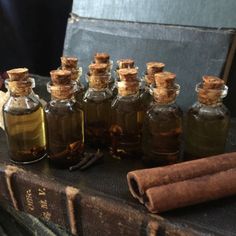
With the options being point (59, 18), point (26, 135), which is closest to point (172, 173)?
point (26, 135)

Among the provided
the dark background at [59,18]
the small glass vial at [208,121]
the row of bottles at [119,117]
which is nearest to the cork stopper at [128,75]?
the row of bottles at [119,117]

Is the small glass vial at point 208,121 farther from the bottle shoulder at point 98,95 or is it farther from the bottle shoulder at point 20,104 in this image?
the bottle shoulder at point 20,104

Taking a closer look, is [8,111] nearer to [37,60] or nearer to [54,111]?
[54,111]

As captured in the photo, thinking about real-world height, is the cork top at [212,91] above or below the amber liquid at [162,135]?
above

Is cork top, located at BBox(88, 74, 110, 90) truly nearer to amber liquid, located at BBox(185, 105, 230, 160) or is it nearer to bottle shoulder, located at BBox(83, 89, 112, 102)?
bottle shoulder, located at BBox(83, 89, 112, 102)

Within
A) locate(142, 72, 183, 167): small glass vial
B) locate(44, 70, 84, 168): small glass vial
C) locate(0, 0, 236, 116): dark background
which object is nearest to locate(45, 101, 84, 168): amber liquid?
locate(44, 70, 84, 168): small glass vial

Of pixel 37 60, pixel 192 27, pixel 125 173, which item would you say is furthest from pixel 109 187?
pixel 37 60
